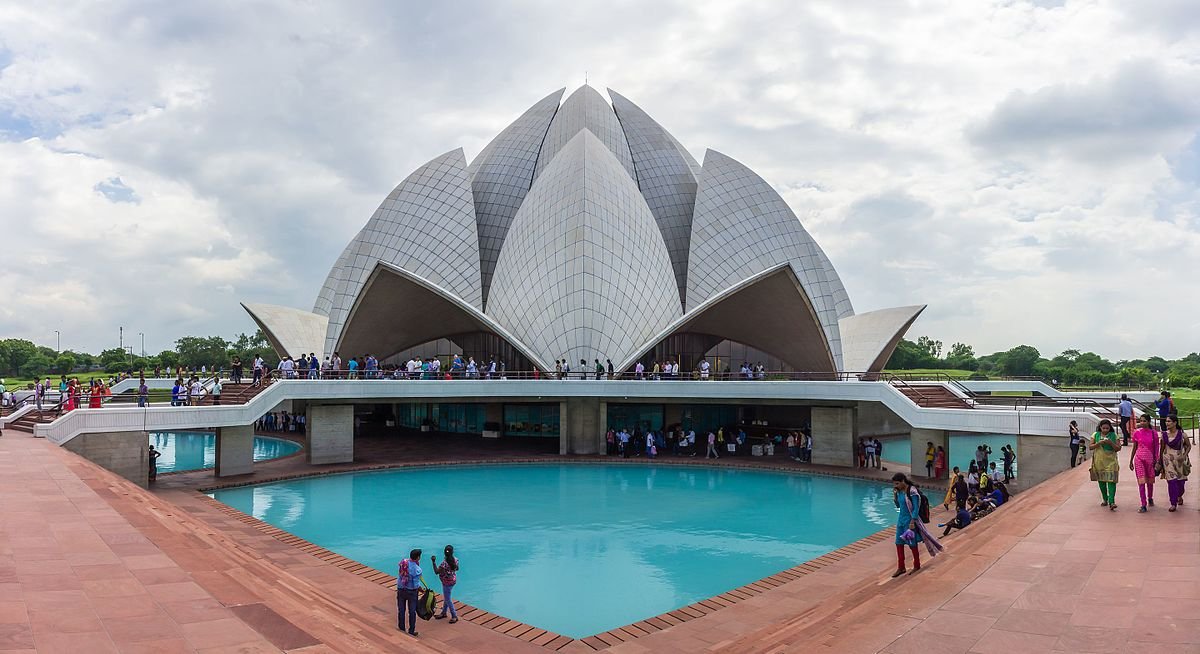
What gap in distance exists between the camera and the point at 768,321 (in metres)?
32.9

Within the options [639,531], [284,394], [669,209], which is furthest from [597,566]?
[669,209]

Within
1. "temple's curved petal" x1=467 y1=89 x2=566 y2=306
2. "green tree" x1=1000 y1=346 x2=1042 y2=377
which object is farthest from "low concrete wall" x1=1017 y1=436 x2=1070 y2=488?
"green tree" x1=1000 y1=346 x2=1042 y2=377

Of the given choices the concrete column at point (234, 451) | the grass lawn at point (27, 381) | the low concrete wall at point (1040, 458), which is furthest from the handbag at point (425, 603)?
the grass lawn at point (27, 381)

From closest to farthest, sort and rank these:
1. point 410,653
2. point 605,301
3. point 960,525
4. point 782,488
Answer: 1. point 410,653
2. point 960,525
3. point 782,488
4. point 605,301

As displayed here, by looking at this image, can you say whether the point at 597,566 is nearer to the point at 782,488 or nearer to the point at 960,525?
the point at 960,525

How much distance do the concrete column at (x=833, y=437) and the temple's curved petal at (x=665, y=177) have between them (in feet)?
41.1

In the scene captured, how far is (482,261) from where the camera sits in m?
34.2

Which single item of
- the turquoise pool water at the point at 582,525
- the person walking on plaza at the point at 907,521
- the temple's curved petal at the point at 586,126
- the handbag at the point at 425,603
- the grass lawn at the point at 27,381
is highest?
the temple's curved petal at the point at 586,126

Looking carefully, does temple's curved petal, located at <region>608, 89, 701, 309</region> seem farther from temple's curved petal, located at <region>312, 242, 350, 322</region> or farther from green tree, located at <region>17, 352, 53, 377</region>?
green tree, located at <region>17, 352, 53, 377</region>

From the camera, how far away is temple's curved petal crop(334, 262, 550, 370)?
2803 cm

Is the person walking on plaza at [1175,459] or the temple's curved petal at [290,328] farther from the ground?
the temple's curved petal at [290,328]

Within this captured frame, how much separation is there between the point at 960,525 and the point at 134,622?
10.3 meters

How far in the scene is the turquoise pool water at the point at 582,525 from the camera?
927cm

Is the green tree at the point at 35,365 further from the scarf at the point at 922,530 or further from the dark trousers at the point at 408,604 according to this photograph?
the scarf at the point at 922,530
